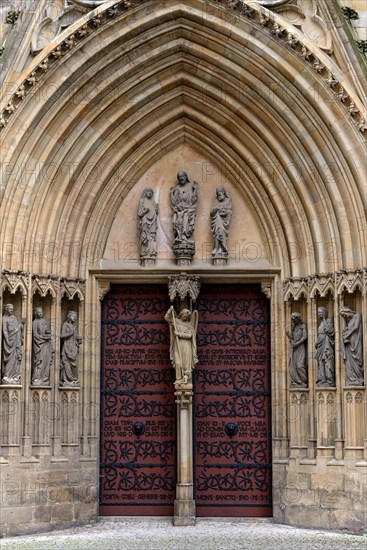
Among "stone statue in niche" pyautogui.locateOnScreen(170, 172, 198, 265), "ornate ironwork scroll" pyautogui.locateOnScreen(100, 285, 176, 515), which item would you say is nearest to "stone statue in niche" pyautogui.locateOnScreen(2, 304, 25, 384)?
"ornate ironwork scroll" pyautogui.locateOnScreen(100, 285, 176, 515)

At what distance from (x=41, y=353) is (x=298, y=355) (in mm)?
A: 3447

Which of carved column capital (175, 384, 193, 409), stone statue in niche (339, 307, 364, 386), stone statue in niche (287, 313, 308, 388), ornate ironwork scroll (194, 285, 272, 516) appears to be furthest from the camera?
ornate ironwork scroll (194, 285, 272, 516)

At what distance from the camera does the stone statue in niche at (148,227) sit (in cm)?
1445

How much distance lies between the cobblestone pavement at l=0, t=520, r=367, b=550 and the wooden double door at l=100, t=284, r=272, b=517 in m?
0.43

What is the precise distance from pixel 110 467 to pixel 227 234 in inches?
144

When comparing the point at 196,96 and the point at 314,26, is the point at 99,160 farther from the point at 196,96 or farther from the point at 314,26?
the point at 314,26

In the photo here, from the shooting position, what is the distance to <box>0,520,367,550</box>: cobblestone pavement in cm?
1208

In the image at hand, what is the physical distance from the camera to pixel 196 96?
566 inches

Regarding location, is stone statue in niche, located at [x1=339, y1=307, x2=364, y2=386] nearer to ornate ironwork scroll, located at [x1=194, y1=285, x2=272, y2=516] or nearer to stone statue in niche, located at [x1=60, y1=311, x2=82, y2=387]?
ornate ironwork scroll, located at [x1=194, y1=285, x2=272, y2=516]

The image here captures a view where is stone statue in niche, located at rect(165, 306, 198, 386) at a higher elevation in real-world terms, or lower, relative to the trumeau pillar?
higher

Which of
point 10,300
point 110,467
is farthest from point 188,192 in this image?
point 110,467

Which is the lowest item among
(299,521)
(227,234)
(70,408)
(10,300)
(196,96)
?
(299,521)

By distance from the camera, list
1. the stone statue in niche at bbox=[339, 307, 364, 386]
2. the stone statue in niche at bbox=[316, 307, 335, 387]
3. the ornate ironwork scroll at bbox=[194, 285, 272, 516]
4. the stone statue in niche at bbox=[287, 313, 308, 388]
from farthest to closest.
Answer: the ornate ironwork scroll at bbox=[194, 285, 272, 516]
the stone statue in niche at bbox=[287, 313, 308, 388]
the stone statue in niche at bbox=[316, 307, 335, 387]
the stone statue in niche at bbox=[339, 307, 364, 386]

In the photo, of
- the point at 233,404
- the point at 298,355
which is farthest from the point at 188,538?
the point at 298,355
